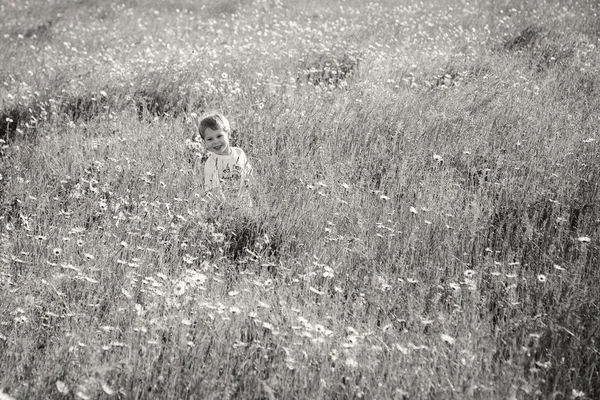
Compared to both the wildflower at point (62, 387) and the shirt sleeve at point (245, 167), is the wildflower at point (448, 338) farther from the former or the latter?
the shirt sleeve at point (245, 167)

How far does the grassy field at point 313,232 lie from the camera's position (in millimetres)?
2678

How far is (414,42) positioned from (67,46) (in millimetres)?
5265

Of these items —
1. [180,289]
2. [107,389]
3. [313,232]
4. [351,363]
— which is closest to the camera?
[107,389]

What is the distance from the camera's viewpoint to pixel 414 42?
8.31 m

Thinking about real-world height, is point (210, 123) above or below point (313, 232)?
above

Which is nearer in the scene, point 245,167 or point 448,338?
point 448,338

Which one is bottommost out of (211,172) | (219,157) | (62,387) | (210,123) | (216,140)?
(62,387)

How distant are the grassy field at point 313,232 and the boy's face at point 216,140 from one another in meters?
0.26

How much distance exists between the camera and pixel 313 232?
387cm

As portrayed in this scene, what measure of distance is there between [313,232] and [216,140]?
1.47 metres

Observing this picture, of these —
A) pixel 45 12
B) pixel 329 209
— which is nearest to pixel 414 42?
pixel 329 209

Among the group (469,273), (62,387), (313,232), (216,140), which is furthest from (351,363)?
(216,140)

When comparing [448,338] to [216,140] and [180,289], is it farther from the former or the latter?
[216,140]

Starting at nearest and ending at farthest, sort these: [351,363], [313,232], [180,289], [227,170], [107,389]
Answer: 1. [107,389]
2. [351,363]
3. [180,289]
4. [313,232]
5. [227,170]
